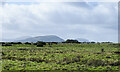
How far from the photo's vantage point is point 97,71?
19.0 meters

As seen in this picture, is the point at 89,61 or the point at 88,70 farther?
the point at 89,61

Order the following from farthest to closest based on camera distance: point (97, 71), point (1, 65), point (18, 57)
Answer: point (18, 57), point (1, 65), point (97, 71)

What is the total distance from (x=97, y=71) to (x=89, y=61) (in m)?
3.52

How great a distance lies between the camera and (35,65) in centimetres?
2080

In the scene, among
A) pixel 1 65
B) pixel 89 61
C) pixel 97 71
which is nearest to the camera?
pixel 97 71

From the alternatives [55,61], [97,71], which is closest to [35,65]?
[55,61]

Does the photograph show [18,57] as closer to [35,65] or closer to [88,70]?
[35,65]

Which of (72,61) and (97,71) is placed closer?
(97,71)

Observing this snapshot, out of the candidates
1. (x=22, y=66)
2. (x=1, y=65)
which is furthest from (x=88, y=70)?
(x=1, y=65)

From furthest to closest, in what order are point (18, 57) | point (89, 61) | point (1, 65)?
point (18, 57)
point (89, 61)
point (1, 65)

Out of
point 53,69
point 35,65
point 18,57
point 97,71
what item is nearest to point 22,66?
point 35,65

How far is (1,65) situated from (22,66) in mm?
2009

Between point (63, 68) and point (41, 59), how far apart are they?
4801mm

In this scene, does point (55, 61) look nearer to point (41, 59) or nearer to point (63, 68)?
point (41, 59)
